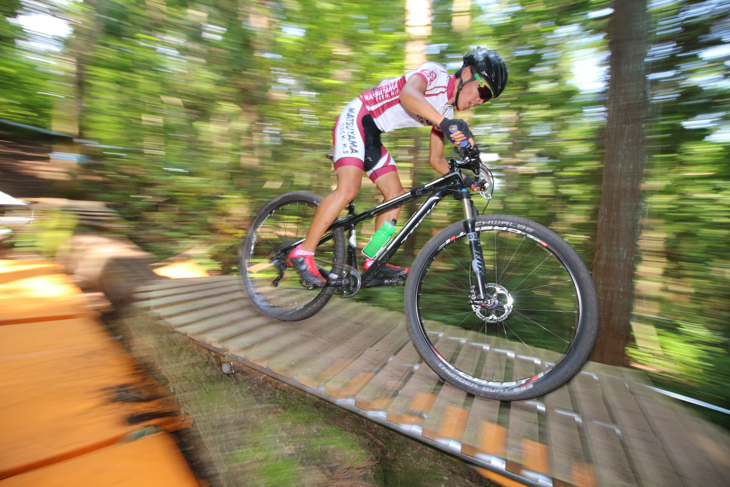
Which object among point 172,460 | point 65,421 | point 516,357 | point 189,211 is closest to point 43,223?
point 189,211

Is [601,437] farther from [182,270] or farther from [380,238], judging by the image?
[182,270]

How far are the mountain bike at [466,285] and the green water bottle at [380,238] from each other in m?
0.07

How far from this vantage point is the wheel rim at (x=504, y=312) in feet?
6.22

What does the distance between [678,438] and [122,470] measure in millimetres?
2174

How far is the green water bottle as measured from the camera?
238 cm

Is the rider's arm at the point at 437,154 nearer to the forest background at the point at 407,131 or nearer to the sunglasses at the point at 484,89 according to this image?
the sunglasses at the point at 484,89

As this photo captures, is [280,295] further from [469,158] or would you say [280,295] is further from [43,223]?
[43,223]

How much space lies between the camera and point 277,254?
2.89 metres

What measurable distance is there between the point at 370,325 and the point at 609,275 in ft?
5.82

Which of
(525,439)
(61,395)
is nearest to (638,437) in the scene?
(525,439)

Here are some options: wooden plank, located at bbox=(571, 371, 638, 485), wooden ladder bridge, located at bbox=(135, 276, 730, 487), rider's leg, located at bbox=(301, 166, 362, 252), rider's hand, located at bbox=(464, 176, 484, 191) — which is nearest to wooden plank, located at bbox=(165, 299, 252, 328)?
wooden ladder bridge, located at bbox=(135, 276, 730, 487)

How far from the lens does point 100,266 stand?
2465 millimetres

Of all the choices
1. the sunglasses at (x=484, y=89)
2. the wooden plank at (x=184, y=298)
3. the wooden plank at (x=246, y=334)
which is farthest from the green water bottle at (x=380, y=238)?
the wooden plank at (x=184, y=298)

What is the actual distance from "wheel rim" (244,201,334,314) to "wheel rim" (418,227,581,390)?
1.07 m
